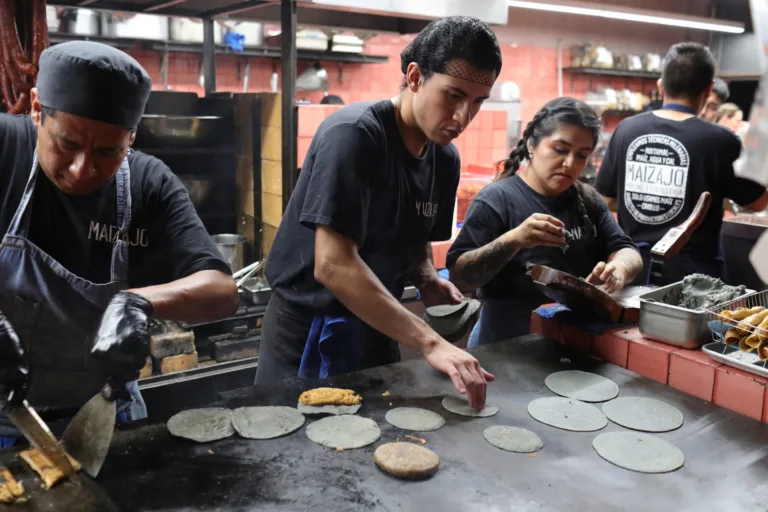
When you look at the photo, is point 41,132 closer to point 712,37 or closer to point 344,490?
point 344,490

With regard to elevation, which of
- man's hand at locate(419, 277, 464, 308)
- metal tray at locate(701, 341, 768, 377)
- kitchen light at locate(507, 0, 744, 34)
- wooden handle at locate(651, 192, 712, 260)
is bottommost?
metal tray at locate(701, 341, 768, 377)

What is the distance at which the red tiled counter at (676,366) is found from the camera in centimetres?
172

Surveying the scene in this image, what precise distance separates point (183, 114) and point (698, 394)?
3.03m

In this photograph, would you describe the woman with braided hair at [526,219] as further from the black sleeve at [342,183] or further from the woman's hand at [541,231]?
the black sleeve at [342,183]

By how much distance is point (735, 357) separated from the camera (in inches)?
71.1

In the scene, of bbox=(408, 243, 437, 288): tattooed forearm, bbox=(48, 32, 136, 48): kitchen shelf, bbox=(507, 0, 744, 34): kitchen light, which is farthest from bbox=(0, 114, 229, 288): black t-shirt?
bbox=(48, 32, 136, 48): kitchen shelf

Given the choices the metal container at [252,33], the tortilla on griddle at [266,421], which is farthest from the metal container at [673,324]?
the metal container at [252,33]

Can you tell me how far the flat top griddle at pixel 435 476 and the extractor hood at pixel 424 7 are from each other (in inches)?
79.1

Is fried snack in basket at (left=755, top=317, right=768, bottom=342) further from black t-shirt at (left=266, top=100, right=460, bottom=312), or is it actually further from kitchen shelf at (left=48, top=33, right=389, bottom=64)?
kitchen shelf at (left=48, top=33, right=389, bottom=64)

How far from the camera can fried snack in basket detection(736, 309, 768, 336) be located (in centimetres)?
175

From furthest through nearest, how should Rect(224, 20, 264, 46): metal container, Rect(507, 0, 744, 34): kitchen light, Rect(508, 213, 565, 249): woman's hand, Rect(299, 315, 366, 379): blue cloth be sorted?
Rect(224, 20, 264, 46): metal container
Rect(507, 0, 744, 34): kitchen light
Rect(508, 213, 565, 249): woman's hand
Rect(299, 315, 366, 379): blue cloth

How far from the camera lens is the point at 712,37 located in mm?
10031

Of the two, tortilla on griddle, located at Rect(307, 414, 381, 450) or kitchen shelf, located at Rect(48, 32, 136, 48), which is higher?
kitchen shelf, located at Rect(48, 32, 136, 48)

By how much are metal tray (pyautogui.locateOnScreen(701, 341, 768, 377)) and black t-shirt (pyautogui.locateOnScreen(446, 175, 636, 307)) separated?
0.70m
